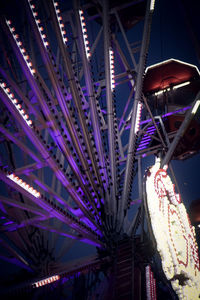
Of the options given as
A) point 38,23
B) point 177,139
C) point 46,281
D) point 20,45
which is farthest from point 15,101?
point 177,139

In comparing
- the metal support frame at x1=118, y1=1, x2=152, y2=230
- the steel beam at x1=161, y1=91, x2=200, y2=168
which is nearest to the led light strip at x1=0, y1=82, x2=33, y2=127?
the metal support frame at x1=118, y1=1, x2=152, y2=230

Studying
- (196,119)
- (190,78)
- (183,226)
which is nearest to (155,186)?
(183,226)

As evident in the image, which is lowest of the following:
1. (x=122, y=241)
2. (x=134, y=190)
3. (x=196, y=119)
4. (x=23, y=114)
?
(x=122, y=241)

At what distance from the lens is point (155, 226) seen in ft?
17.9

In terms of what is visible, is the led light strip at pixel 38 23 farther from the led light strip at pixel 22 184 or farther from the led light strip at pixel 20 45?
the led light strip at pixel 22 184

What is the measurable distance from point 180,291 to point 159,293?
8.60 feet

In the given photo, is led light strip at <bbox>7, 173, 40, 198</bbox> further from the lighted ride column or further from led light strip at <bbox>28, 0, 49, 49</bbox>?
led light strip at <bbox>28, 0, 49, 49</bbox>

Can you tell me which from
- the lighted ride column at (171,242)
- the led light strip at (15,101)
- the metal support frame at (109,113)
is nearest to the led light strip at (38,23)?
the led light strip at (15,101)

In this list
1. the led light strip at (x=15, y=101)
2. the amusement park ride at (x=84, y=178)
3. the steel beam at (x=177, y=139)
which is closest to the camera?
the led light strip at (x=15, y=101)

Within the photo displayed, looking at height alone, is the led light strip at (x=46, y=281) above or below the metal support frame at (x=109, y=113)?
below

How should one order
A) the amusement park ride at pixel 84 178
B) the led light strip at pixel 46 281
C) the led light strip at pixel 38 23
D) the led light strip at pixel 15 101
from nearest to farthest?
1. the led light strip at pixel 15 101
2. the led light strip at pixel 38 23
3. the amusement park ride at pixel 84 178
4. the led light strip at pixel 46 281

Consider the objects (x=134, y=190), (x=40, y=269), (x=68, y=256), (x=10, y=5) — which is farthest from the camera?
(x=68, y=256)

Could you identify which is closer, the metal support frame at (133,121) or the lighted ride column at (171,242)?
the lighted ride column at (171,242)

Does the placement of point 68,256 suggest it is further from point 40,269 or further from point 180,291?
point 180,291
